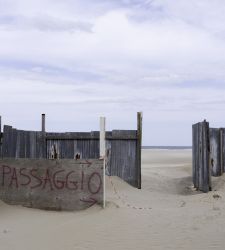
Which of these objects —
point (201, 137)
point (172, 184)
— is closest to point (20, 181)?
point (201, 137)

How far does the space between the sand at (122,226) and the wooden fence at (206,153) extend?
81.3 inches

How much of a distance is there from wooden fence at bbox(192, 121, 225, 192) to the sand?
6.77 ft

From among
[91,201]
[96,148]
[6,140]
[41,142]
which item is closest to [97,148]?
[96,148]

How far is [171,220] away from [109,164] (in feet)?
18.3

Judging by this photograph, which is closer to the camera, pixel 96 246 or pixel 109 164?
pixel 96 246

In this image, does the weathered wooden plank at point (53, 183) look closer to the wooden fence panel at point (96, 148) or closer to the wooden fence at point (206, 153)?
the wooden fence panel at point (96, 148)

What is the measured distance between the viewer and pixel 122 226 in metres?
8.52

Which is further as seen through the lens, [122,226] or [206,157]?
[206,157]

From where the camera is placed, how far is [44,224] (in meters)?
9.11

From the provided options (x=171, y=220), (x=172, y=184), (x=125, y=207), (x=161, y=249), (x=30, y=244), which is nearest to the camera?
(x=161, y=249)

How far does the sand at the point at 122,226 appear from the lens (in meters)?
7.54

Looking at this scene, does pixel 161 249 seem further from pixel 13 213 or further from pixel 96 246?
pixel 13 213

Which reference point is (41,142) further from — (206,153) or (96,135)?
(206,153)

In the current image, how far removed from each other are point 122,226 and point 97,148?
18.9 feet
